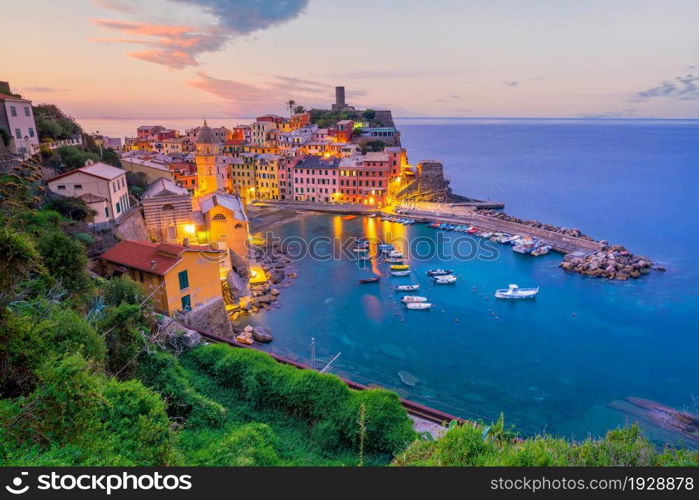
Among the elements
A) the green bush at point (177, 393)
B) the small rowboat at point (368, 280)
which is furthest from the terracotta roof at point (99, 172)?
the small rowboat at point (368, 280)

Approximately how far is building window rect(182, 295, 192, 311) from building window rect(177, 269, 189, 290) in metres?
0.41

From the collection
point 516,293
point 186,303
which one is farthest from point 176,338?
point 516,293

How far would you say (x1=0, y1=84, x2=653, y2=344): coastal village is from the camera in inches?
616

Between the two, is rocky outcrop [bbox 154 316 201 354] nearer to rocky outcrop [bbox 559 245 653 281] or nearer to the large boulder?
the large boulder

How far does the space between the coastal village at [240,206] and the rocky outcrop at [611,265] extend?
4.5 inches

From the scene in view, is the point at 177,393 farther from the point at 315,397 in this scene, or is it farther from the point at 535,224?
the point at 535,224

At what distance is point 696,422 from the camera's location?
46.9 ft

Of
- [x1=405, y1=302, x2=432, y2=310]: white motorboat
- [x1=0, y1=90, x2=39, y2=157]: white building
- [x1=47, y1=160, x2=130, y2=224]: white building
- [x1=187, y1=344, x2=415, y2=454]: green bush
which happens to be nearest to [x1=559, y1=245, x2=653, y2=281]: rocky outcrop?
[x1=405, y1=302, x2=432, y2=310]: white motorboat

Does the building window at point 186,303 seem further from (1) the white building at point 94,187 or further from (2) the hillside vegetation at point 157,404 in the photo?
(1) the white building at point 94,187

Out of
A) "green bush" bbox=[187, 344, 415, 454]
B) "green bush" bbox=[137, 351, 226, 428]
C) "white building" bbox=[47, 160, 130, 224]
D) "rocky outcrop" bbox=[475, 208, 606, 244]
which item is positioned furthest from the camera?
"rocky outcrop" bbox=[475, 208, 606, 244]

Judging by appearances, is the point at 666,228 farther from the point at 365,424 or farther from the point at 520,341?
the point at 365,424

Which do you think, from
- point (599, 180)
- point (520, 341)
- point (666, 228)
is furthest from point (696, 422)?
point (599, 180)
